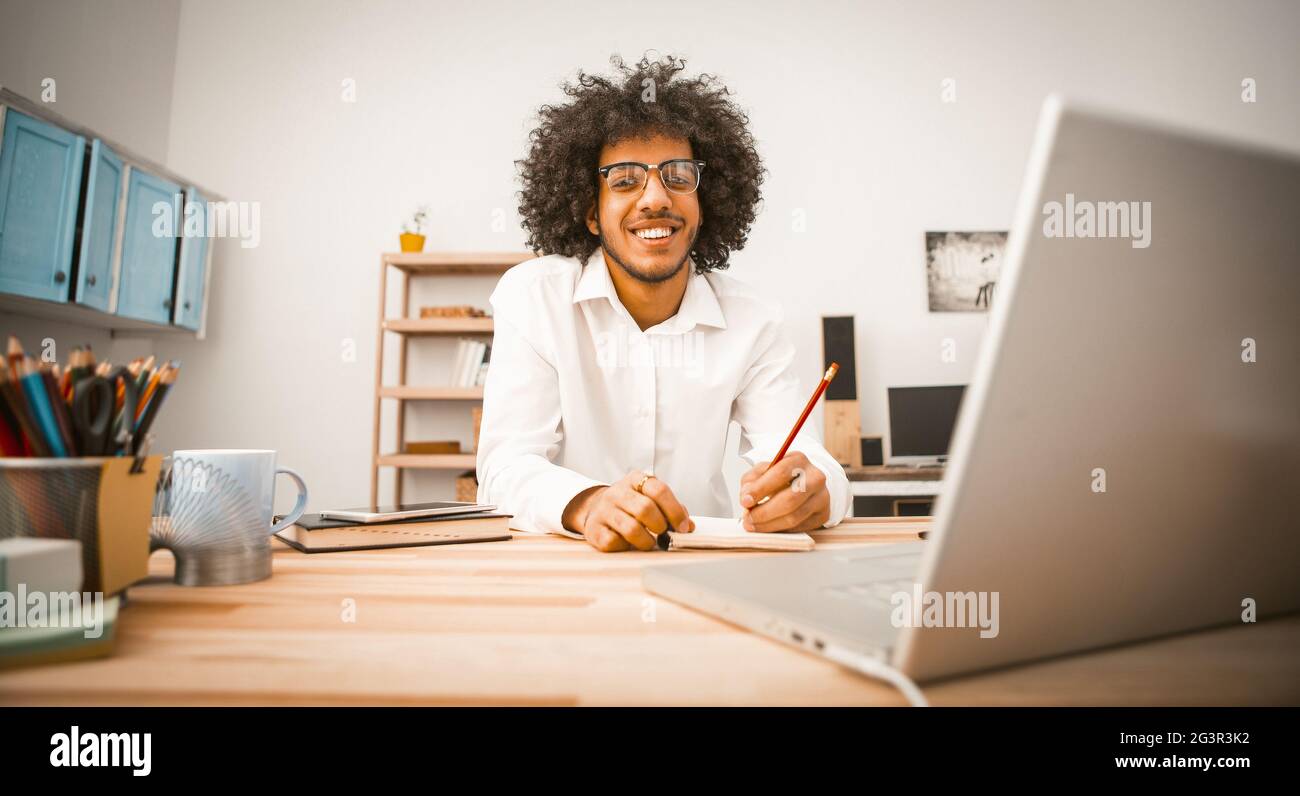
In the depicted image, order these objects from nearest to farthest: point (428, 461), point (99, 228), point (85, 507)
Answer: point (85, 507) → point (99, 228) → point (428, 461)

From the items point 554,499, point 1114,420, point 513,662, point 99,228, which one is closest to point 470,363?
point 99,228

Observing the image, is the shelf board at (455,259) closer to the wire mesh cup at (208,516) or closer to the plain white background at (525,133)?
the plain white background at (525,133)

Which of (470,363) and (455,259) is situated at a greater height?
(455,259)

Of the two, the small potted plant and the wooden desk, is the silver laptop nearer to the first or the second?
the wooden desk

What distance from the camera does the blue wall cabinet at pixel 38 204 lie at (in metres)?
2.30


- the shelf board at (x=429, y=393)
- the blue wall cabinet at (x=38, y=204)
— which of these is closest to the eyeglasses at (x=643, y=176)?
the shelf board at (x=429, y=393)

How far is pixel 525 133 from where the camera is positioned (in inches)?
146

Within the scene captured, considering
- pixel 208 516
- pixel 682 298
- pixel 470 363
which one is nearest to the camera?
pixel 208 516

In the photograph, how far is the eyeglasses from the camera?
1.71m

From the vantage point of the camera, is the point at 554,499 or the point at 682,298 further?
the point at 682,298

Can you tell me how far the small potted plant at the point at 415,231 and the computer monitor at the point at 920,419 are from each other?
253cm

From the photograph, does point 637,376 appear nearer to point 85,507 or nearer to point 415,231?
point 85,507

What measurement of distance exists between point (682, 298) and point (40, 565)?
57.1 inches
